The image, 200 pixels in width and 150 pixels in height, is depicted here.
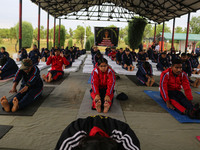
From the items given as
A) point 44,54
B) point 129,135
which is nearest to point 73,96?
point 129,135

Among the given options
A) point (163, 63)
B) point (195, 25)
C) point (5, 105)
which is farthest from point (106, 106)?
point (195, 25)

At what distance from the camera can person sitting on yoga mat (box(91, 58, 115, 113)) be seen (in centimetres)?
345

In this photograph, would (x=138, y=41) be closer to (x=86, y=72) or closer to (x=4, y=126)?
(x=86, y=72)

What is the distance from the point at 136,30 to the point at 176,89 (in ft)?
49.2

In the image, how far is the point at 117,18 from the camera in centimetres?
1877

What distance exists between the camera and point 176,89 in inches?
158

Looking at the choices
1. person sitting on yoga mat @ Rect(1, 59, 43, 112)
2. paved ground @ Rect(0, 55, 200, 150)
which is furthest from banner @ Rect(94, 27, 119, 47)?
person sitting on yoga mat @ Rect(1, 59, 43, 112)

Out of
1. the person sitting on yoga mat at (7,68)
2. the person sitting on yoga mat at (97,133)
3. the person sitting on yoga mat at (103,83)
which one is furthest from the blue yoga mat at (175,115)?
the person sitting on yoga mat at (7,68)

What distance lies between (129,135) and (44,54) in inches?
451

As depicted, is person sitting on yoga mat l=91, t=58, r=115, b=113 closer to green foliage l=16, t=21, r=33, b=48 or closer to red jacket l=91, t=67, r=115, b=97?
red jacket l=91, t=67, r=115, b=97

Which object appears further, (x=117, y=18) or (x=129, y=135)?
(x=117, y=18)

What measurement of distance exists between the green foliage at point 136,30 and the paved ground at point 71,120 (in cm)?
1456

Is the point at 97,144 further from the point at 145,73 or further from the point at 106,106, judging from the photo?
the point at 145,73

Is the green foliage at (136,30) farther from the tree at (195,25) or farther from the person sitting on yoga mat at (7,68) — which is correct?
the tree at (195,25)
